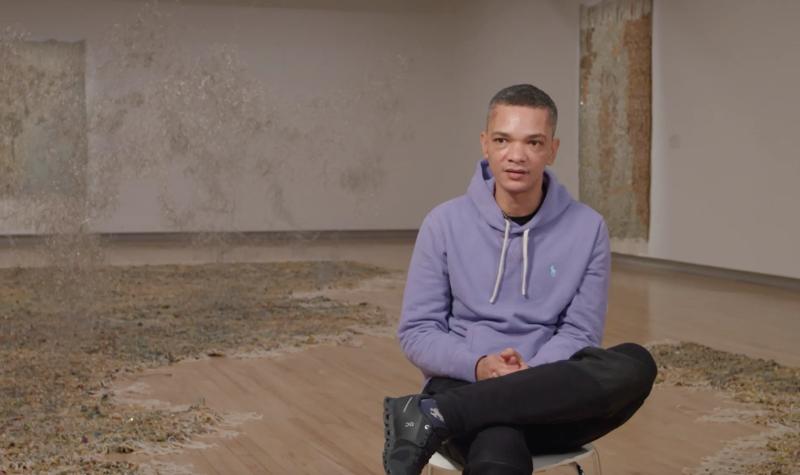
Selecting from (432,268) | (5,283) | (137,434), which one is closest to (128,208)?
(5,283)

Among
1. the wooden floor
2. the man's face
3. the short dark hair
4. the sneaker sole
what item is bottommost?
the wooden floor

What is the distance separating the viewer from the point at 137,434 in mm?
3680

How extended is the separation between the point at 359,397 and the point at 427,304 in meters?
2.18

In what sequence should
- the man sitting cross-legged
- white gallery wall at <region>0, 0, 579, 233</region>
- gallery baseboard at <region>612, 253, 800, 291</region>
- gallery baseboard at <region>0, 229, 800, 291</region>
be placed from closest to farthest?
the man sitting cross-legged → gallery baseboard at <region>612, 253, 800, 291</region> → gallery baseboard at <region>0, 229, 800, 291</region> → white gallery wall at <region>0, 0, 579, 233</region>

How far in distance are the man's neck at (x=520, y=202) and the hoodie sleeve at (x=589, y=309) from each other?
14 cm

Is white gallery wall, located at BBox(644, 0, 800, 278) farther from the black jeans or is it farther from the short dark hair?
the black jeans

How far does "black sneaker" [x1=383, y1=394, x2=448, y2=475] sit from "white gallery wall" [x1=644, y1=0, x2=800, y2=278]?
625 centimetres

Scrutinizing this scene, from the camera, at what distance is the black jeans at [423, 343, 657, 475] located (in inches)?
75.9

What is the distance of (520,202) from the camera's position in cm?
226

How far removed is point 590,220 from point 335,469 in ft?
4.66

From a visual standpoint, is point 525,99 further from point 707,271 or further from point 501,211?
point 707,271

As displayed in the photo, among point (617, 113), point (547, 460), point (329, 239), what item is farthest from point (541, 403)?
point (329, 239)

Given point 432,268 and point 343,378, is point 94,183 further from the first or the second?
point 432,268

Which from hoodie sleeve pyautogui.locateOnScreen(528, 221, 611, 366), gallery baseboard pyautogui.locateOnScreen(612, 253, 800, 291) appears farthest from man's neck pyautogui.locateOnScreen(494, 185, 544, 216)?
gallery baseboard pyautogui.locateOnScreen(612, 253, 800, 291)
